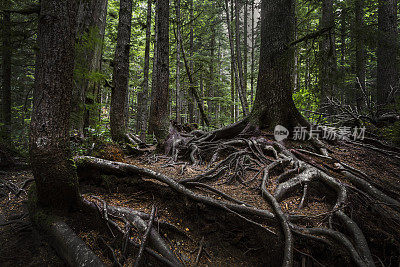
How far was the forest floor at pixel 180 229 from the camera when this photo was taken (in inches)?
96.3

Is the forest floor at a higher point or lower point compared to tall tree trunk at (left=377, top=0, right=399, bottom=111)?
lower

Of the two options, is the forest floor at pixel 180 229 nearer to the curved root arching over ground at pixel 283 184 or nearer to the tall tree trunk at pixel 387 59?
the curved root arching over ground at pixel 283 184

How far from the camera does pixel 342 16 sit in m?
4.08

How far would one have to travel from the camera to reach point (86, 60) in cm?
595

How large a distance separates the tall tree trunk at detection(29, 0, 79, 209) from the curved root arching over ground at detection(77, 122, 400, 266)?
1204 mm

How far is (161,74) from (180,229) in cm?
615

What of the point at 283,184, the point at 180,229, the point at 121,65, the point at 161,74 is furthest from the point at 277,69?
the point at 121,65

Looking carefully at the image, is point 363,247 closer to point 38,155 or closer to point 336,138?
point 336,138

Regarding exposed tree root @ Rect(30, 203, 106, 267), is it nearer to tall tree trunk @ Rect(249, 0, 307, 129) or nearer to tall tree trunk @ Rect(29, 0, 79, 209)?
tall tree trunk @ Rect(29, 0, 79, 209)

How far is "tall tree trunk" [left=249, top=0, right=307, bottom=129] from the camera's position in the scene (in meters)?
5.26

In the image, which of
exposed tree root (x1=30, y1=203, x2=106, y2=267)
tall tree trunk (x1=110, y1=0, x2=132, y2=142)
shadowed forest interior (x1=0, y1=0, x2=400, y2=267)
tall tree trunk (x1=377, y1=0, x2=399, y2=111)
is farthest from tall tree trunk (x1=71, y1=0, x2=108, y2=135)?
tall tree trunk (x1=377, y1=0, x2=399, y2=111)

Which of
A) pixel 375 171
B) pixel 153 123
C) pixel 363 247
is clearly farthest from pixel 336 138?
pixel 153 123

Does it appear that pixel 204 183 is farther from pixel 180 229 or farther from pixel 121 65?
pixel 121 65

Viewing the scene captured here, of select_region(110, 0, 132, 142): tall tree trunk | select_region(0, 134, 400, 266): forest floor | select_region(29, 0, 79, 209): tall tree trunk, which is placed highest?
select_region(110, 0, 132, 142): tall tree trunk
